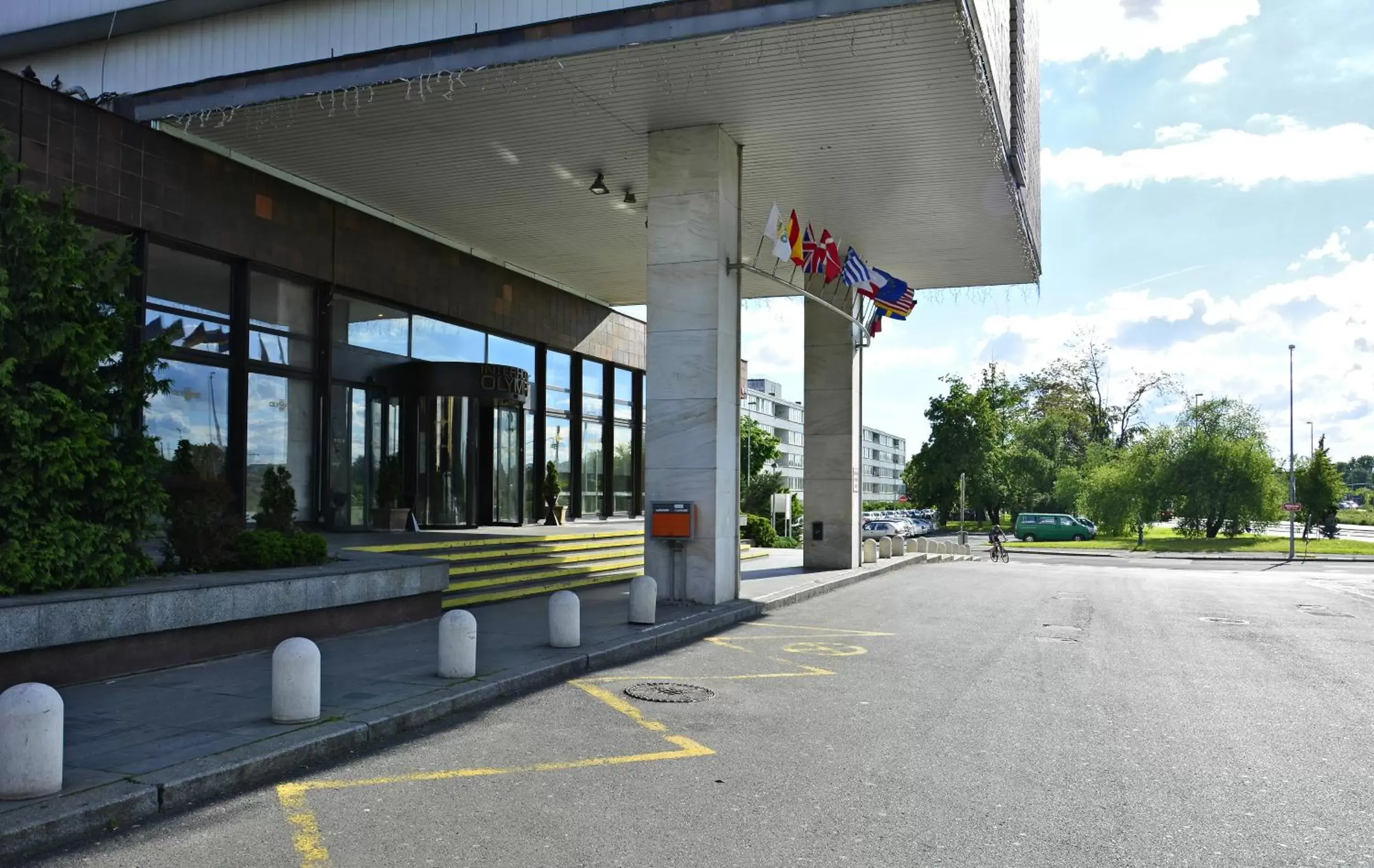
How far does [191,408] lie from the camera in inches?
629

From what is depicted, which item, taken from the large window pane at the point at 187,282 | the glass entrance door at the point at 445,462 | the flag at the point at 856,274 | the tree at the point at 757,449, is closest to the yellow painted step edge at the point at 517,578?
the glass entrance door at the point at 445,462

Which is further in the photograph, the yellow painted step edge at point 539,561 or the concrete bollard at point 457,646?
the yellow painted step edge at point 539,561

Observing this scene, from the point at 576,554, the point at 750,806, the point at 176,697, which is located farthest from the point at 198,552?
the point at 576,554

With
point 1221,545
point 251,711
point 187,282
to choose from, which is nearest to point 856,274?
point 187,282

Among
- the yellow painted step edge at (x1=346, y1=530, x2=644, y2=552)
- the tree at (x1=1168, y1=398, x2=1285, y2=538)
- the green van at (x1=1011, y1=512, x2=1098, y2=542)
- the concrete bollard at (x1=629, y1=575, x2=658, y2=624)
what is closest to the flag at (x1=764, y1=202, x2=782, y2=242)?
the concrete bollard at (x1=629, y1=575, x2=658, y2=624)

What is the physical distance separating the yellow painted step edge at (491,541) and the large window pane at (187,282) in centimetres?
491

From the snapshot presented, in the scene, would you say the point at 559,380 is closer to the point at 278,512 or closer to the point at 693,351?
the point at 693,351

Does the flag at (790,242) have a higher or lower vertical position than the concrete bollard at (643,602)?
higher

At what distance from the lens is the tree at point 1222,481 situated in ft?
159

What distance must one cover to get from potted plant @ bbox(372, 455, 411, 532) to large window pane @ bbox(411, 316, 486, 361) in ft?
9.17

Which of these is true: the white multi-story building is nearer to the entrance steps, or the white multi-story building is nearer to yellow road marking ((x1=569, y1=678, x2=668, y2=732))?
the entrance steps

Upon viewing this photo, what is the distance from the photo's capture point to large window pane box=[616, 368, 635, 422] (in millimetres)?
30562

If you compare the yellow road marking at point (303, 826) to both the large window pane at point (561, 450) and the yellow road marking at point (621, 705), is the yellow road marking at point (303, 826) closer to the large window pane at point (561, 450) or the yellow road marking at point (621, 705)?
the yellow road marking at point (621, 705)

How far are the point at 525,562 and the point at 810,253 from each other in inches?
298
